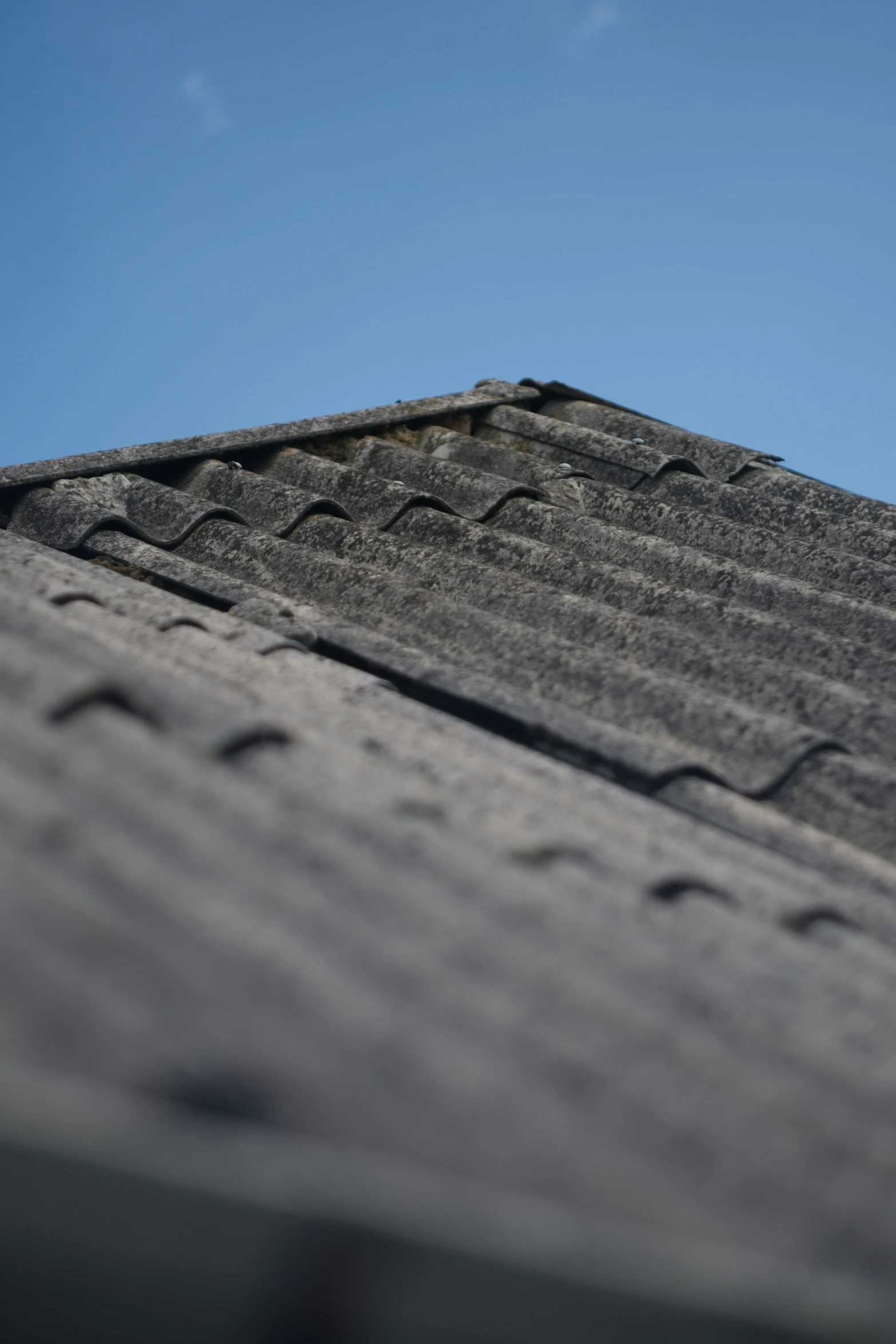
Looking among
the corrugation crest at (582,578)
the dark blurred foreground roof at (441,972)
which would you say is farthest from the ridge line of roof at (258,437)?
the dark blurred foreground roof at (441,972)

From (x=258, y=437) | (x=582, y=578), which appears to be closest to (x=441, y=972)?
(x=582, y=578)

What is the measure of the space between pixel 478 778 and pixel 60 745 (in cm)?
56

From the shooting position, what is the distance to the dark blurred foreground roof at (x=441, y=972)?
564 mm

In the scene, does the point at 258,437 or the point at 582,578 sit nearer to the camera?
the point at 582,578

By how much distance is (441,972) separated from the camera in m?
0.97

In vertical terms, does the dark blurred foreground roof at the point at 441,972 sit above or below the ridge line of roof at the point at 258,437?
below

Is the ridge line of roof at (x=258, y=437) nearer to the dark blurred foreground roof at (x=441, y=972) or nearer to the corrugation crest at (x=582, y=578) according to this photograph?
the corrugation crest at (x=582, y=578)

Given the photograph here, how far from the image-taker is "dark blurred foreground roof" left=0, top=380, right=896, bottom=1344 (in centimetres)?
56

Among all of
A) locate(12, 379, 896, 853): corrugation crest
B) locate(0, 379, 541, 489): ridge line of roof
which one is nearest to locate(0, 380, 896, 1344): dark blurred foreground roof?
locate(12, 379, 896, 853): corrugation crest

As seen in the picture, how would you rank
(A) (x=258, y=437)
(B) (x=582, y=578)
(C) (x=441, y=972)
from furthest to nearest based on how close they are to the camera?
(A) (x=258, y=437)
(B) (x=582, y=578)
(C) (x=441, y=972)

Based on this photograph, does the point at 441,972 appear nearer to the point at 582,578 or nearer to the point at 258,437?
the point at 582,578

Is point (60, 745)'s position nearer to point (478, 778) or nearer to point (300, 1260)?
point (478, 778)

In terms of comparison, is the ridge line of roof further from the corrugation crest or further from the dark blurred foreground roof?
the dark blurred foreground roof

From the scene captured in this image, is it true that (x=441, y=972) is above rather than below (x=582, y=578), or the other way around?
below
